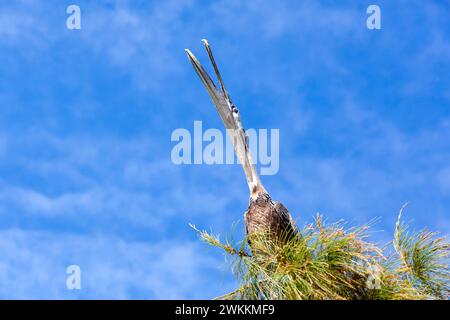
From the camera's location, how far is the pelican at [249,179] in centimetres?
491

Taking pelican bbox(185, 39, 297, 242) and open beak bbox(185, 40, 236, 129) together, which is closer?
pelican bbox(185, 39, 297, 242)

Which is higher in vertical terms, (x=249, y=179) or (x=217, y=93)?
(x=217, y=93)

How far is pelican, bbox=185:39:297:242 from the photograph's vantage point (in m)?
4.91

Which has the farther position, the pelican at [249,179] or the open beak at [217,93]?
the open beak at [217,93]

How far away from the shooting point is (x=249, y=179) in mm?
5160

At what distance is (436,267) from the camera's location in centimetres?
517

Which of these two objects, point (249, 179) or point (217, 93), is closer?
point (249, 179)
